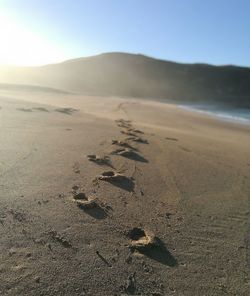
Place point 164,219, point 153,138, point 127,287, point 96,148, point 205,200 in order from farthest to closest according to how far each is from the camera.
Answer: point 153,138, point 96,148, point 205,200, point 164,219, point 127,287

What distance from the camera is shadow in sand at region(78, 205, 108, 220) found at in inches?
164

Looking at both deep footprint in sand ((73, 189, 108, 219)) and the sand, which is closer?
the sand

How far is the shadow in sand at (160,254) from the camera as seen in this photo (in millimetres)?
3477

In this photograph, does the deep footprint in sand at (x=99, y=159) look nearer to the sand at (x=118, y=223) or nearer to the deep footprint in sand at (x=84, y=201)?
the sand at (x=118, y=223)

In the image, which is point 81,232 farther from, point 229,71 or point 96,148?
point 229,71

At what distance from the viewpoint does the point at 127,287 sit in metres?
3.05

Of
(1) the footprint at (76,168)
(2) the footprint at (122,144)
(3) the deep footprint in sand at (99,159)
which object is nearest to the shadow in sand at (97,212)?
(1) the footprint at (76,168)

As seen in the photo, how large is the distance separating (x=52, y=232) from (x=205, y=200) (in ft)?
7.36

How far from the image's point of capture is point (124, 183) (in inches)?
213

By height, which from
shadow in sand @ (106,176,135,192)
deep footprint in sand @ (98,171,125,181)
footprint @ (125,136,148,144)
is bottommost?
footprint @ (125,136,148,144)

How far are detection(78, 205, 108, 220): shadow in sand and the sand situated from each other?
11 mm

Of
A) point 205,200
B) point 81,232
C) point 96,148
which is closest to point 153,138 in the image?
point 96,148

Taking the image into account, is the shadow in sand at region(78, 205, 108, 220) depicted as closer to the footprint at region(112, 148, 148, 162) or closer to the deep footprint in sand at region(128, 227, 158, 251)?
the deep footprint in sand at region(128, 227, 158, 251)

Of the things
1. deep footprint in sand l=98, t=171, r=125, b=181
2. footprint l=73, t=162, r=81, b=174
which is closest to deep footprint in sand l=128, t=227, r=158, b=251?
deep footprint in sand l=98, t=171, r=125, b=181
